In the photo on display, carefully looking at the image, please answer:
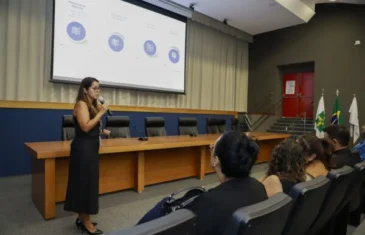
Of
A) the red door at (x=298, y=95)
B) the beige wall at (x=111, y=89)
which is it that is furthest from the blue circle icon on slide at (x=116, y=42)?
the red door at (x=298, y=95)

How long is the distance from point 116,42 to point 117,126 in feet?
6.59

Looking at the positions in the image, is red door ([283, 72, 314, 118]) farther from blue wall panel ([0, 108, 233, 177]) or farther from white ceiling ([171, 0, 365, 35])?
blue wall panel ([0, 108, 233, 177])

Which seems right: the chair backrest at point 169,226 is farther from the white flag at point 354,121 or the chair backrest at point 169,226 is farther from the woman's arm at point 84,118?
the white flag at point 354,121

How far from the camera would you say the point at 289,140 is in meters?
1.61

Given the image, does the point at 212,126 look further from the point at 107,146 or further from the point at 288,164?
the point at 288,164

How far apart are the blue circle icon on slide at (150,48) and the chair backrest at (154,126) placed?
190 centimetres

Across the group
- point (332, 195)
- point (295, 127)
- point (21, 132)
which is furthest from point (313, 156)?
point (295, 127)

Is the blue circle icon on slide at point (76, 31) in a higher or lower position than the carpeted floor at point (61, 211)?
higher

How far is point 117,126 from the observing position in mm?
3938

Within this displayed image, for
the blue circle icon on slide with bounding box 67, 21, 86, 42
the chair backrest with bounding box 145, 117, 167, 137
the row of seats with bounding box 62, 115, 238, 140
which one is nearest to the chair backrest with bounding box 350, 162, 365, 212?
the row of seats with bounding box 62, 115, 238, 140

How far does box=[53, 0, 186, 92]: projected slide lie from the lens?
14.6 ft

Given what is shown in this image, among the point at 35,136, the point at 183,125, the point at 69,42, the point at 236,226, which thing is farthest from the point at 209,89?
the point at 236,226

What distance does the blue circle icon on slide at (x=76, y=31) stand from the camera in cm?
447

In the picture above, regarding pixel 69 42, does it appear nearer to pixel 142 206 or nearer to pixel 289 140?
pixel 142 206
